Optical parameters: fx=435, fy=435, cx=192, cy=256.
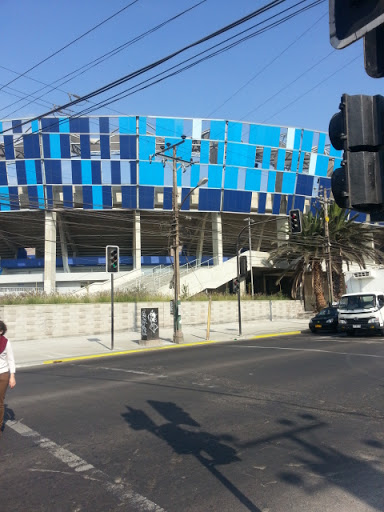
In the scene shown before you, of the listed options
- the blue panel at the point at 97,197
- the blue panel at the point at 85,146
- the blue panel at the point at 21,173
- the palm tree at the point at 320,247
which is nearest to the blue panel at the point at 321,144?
the palm tree at the point at 320,247

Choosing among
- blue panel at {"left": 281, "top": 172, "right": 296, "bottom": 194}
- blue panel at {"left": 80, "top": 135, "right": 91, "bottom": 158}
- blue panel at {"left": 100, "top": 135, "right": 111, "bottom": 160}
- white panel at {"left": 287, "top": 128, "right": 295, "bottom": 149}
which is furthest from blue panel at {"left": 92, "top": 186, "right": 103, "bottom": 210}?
white panel at {"left": 287, "top": 128, "right": 295, "bottom": 149}

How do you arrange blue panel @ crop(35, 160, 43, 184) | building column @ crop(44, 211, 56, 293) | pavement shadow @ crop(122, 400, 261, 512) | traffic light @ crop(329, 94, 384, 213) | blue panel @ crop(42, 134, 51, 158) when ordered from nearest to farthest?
traffic light @ crop(329, 94, 384, 213)
pavement shadow @ crop(122, 400, 261, 512)
blue panel @ crop(42, 134, 51, 158)
blue panel @ crop(35, 160, 43, 184)
building column @ crop(44, 211, 56, 293)

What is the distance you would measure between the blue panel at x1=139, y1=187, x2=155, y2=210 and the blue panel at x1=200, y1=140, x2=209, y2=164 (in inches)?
223

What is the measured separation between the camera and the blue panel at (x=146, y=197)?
4212 cm

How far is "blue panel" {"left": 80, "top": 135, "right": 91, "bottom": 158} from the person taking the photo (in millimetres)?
40000

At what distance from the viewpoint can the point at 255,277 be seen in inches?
2029

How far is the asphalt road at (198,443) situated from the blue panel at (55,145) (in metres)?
33.4

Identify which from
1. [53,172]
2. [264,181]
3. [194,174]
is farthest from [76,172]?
[264,181]

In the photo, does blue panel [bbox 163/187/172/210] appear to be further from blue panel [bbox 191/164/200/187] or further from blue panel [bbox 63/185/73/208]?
blue panel [bbox 63/185/73/208]

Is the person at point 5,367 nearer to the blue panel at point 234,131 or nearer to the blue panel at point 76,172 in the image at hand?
the blue panel at point 76,172

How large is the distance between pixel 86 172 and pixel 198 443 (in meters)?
38.2

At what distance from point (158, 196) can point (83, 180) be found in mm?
7456

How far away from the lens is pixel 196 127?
41.2 metres

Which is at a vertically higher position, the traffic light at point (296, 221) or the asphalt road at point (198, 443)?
the traffic light at point (296, 221)
